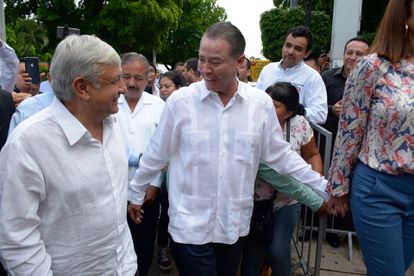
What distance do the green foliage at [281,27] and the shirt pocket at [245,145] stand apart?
10.8 m

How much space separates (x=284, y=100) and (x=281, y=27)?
35.1 ft

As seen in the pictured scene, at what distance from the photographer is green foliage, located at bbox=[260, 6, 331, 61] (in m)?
12.8

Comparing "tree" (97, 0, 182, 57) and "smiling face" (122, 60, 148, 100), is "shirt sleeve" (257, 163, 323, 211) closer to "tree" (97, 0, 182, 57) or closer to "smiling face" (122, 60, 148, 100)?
"smiling face" (122, 60, 148, 100)

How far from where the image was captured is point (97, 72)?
164cm

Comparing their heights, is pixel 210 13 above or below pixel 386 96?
above

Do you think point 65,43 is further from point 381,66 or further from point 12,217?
point 381,66

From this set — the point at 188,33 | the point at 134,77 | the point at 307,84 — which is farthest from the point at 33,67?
the point at 188,33

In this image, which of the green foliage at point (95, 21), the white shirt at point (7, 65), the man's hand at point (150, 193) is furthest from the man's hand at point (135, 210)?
the green foliage at point (95, 21)

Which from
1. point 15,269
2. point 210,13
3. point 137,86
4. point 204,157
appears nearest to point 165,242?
point 137,86

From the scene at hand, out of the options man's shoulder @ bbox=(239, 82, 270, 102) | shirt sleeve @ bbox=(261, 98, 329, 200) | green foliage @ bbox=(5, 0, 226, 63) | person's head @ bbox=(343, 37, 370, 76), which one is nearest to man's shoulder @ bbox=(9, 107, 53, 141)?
man's shoulder @ bbox=(239, 82, 270, 102)

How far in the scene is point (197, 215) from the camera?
2.28 m

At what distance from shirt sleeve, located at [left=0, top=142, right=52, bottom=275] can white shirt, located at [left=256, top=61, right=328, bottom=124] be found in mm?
2701

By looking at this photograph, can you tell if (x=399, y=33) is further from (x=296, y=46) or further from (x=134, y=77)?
(x=296, y=46)

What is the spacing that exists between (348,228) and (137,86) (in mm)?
2714
